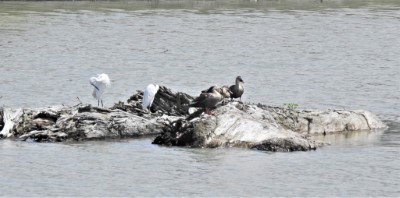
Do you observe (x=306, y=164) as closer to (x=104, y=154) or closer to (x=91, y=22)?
(x=104, y=154)

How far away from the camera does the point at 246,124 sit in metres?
20.9

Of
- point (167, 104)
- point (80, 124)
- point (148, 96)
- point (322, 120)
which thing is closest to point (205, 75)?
point (167, 104)

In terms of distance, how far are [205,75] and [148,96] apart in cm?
1172

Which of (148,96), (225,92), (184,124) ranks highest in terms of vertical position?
(225,92)

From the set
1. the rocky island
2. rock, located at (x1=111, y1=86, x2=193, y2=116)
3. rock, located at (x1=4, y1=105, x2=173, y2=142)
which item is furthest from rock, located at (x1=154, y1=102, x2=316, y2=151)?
rock, located at (x1=111, y1=86, x2=193, y2=116)

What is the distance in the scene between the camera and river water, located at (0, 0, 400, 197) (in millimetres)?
19031

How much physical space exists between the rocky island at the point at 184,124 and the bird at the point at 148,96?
19cm

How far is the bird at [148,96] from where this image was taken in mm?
22266

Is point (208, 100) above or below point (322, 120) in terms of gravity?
above

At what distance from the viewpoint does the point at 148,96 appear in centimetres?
2233

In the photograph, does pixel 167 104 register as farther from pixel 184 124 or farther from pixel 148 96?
pixel 184 124

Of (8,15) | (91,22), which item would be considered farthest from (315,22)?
(8,15)

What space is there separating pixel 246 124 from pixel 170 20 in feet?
103

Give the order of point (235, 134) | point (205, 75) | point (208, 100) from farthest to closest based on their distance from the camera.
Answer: point (205, 75) → point (208, 100) → point (235, 134)
